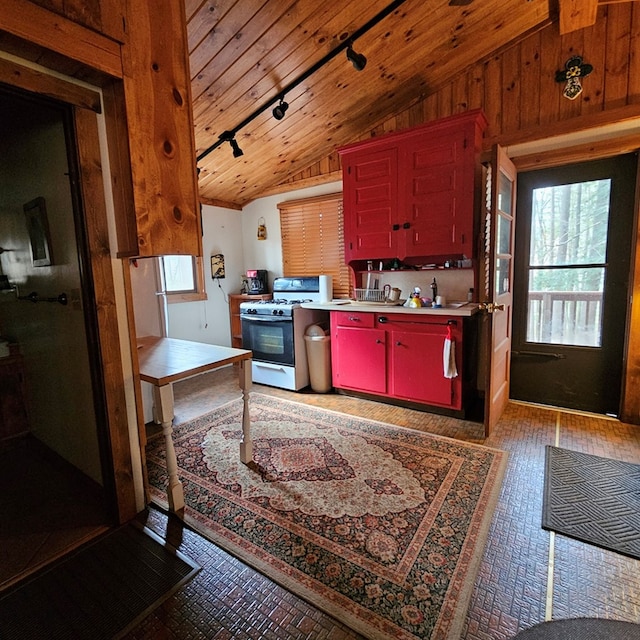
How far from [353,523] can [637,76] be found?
347cm

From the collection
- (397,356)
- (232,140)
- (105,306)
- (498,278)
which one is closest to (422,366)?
(397,356)

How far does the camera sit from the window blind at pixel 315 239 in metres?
4.14

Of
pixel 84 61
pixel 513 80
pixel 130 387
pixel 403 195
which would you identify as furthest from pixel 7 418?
pixel 513 80

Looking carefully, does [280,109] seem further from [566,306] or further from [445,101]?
[566,306]

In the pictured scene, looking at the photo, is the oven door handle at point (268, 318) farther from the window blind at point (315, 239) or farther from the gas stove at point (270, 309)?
the window blind at point (315, 239)

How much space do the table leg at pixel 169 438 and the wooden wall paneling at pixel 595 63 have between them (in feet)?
11.4

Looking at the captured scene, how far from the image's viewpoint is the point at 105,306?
167 centimetres

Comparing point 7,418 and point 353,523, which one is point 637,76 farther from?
Answer: point 7,418

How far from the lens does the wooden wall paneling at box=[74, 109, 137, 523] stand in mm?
1568

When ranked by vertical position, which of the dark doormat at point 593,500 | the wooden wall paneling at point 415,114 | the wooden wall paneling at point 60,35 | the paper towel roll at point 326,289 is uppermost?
the wooden wall paneling at point 415,114

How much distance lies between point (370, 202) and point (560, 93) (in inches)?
64.3

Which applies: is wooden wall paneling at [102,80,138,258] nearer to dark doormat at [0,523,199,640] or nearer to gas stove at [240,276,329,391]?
dark doormat at [0,523,199,640]

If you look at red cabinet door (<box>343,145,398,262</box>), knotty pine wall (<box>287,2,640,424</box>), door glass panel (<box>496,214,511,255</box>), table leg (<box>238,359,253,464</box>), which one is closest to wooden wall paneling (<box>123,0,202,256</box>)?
table leg (<box>238,359,253,464</box>)

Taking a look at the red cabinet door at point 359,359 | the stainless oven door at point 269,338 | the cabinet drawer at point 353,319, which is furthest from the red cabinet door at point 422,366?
the stainless oven door at point 269,338
